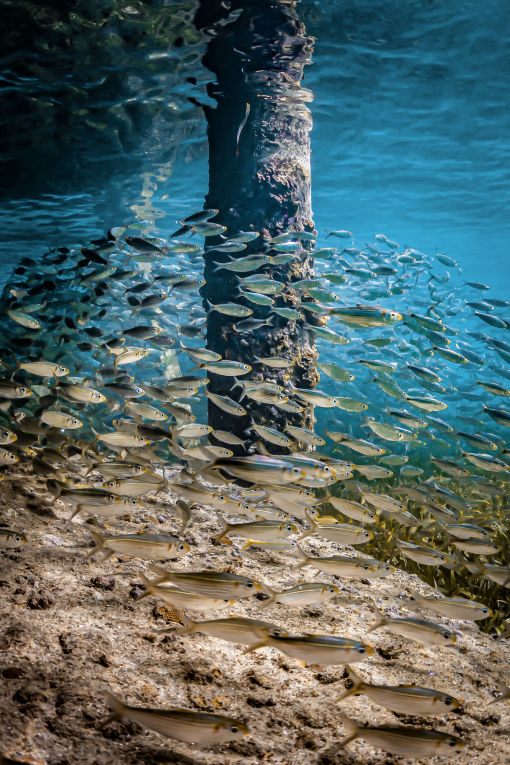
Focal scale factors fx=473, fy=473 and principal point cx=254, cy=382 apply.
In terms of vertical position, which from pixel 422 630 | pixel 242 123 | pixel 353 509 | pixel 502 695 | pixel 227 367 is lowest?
pixel 502 695

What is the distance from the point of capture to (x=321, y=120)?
15.9m

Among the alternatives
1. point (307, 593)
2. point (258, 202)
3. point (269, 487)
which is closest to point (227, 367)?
point (269, 487)

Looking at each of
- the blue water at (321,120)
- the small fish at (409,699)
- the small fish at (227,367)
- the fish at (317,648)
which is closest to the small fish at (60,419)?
the small fish at (227,367)

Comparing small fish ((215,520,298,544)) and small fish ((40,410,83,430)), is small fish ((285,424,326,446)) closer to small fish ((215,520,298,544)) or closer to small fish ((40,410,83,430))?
small fish ((215,520,298,544))

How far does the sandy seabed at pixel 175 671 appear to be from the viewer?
2346mm

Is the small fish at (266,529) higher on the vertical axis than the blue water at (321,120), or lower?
lower

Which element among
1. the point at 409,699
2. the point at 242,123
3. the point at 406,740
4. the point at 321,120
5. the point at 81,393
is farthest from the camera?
the point at 321,120

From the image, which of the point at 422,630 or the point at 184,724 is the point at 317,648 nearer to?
the point at 184,724

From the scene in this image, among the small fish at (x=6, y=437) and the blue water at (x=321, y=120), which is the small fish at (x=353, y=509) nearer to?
the small fish at (x=6, y=437)

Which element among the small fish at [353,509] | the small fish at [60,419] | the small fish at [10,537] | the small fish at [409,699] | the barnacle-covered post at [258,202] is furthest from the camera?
the barnacle-covered post at [258,202]

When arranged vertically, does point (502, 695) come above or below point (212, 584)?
below

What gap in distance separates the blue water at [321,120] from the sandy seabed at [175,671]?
34.7ft

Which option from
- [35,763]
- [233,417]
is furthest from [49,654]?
[233,417]

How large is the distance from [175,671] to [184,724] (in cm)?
108
